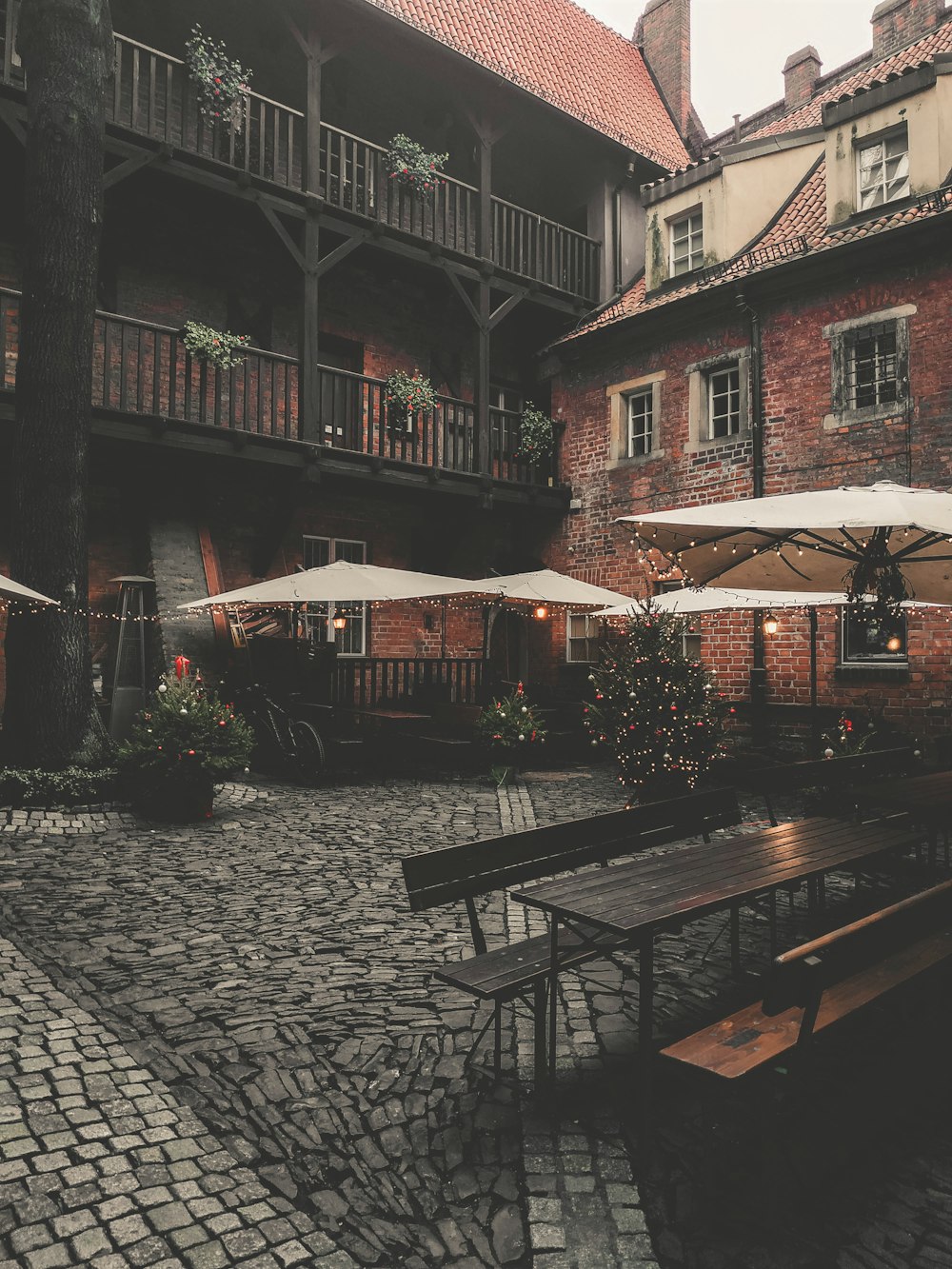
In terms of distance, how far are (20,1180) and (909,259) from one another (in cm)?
1224

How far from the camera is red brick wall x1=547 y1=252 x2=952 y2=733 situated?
34.2 ft

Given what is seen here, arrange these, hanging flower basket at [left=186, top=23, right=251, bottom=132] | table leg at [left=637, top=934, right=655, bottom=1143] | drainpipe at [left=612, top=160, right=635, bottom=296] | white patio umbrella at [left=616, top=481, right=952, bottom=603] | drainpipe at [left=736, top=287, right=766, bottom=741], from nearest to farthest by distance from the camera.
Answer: table leg at [left=637, top=934, right=655, bottom=1143]
white patio umbrella at [left=616, top=481, right=952, bottom=603]
hanging flower basket at [left=186, top=23, right=251, bottom=132]
drainpipe at [left=736, top=287, right=766, bottom=741]
drainpipe at [left=612, top=160, right=635, bottom=296]

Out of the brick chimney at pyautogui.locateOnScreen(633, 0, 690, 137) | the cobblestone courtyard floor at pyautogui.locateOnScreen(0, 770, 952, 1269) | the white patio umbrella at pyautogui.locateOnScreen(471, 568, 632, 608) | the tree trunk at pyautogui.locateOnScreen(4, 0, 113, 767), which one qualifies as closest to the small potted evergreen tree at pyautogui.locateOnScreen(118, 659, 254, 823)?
the tree trunk at pyautogui.locateOnScreen(4, 0, 113, 767)

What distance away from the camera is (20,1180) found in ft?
7.74

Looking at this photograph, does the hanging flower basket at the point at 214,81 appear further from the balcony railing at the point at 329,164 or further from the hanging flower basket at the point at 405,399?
the hanging flower basket at the point at 405,399

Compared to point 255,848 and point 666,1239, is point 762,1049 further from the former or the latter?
point 255,848

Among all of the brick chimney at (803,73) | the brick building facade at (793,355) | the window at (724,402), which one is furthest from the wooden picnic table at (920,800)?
the brick chimney at (803,73)

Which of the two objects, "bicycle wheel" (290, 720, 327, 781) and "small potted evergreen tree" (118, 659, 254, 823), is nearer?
"small potted evergreen tree" (118, 659, 254, 823)

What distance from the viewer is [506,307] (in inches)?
546

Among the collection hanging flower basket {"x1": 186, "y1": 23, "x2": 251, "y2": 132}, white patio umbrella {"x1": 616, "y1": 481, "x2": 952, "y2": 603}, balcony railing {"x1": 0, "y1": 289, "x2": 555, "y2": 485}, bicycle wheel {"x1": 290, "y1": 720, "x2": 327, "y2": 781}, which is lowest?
bicycle wheel {"x1": 290, "y1": 720, "x2": 327, "y2": 781}

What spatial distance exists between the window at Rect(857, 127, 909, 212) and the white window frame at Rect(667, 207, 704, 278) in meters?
2.69

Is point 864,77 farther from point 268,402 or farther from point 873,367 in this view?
point 268,402

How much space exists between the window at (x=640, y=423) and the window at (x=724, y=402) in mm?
1126

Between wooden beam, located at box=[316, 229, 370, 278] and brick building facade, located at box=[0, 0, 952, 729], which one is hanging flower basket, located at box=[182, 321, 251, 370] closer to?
brick building facade, located at box=[0, 0, 952, 729]
